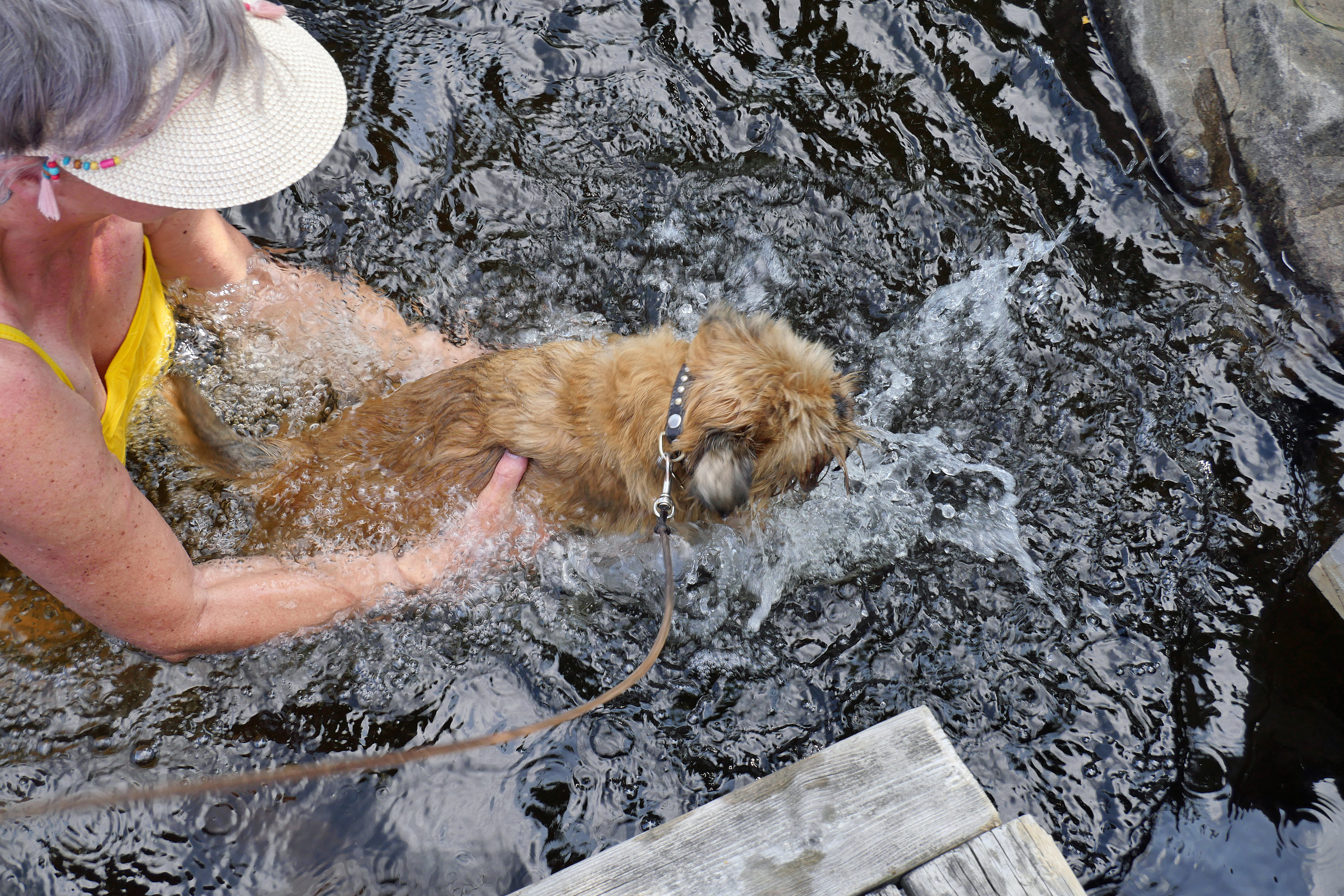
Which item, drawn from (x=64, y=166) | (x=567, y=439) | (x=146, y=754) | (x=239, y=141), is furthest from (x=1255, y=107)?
(x=146, y=754)

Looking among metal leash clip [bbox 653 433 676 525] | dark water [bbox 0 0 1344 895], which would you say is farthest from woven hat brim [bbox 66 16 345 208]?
dark water [bbox 0 0 1344 895]

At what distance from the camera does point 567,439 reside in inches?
116

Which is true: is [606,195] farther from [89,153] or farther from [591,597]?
[89,153]

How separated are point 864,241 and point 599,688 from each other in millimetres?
2948

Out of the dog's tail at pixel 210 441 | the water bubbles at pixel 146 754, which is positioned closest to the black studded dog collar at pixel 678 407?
the dog's tail at pixel 210 441

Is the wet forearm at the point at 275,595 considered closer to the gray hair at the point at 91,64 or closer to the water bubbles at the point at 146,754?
the water bubbles at the point at 146,754

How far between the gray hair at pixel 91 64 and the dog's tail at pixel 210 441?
1370 millimetres

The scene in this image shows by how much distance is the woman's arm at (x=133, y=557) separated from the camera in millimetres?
2006

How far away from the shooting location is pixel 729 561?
12.5ft

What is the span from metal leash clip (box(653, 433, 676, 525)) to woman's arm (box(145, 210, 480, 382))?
1444mm

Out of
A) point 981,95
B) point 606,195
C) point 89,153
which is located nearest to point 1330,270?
point 981,95

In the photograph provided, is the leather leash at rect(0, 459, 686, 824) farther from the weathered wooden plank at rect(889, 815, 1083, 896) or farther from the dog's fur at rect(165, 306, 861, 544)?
the weathered wooden plank at rect(889, 815, 1083, 896)

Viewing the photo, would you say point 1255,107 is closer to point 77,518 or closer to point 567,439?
point 567,439

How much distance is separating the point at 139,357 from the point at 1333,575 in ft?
16.1
